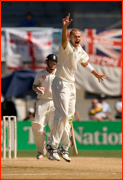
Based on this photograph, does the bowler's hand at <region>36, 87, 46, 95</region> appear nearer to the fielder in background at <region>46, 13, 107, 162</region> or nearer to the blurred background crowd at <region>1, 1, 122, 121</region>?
the fielder in background at <region>46, 13, 107, 162</region>

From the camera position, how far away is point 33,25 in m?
14.3

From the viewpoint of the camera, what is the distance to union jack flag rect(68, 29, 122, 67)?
45.1ft

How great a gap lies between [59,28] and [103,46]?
227 cm

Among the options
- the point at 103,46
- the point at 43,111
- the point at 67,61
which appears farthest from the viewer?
the point at 103,46

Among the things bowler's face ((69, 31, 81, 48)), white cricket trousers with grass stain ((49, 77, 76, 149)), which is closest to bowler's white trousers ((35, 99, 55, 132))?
white cricket trousers with grass stain ((49, 77, 76, 149))

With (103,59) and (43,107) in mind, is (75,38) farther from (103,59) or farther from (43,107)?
(103,59)

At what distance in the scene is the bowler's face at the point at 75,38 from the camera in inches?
220

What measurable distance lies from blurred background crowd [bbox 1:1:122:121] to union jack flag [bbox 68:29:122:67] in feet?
0.29

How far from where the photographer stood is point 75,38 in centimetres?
566

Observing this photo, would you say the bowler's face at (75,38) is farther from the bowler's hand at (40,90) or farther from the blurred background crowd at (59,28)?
the blurred background crowd at (59,28)

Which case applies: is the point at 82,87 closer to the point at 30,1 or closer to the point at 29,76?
the point at 29,76

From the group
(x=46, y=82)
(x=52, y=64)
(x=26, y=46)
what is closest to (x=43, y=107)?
(x=46, y=82)

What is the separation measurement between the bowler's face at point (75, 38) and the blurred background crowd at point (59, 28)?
587cm

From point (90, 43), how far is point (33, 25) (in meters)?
2.47
